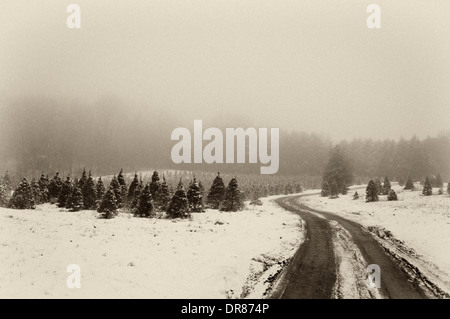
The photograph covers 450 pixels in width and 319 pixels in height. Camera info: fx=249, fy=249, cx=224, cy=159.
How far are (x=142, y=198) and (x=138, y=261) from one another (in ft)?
67.0

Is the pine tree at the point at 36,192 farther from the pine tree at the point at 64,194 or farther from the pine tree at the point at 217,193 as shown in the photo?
the pine tree at the point at 217,193

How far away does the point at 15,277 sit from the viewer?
33.5 ft

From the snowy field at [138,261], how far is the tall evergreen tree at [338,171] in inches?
2226

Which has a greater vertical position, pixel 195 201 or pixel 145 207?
pixel 195 201

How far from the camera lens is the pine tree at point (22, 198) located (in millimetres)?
39281

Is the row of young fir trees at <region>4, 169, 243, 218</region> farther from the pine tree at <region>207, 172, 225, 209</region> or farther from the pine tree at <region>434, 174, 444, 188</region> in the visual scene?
the pine tree at <region>434, 174, 444, 188</region>

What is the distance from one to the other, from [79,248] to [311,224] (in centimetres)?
2133

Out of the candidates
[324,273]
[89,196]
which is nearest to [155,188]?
[89,196]

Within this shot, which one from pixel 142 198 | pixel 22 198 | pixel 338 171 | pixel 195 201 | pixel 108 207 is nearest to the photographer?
pixel 108 207

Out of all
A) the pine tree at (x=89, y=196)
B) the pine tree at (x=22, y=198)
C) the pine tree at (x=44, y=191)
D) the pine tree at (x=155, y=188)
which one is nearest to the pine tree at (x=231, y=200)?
the pine tree at (x=155, y=188)

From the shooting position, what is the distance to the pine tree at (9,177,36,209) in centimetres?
3928

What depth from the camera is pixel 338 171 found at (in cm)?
7094

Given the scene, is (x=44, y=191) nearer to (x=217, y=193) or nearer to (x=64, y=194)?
(x=64, y=194)
